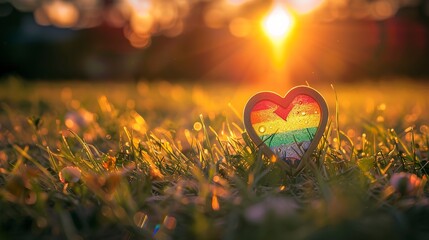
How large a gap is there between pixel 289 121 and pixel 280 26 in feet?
29.8

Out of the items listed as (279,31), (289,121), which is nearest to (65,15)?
(279,31)

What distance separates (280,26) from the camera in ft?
34.0

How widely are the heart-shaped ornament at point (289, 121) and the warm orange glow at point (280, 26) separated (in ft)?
28.7

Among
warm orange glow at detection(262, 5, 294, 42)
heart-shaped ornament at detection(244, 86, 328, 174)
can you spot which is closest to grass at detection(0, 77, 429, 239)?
heart-shaped ornament at detection(244, 86, 328, 174)

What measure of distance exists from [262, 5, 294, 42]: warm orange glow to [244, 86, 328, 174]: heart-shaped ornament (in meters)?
→ 8.75

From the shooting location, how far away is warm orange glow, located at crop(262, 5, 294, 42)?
10469 mm

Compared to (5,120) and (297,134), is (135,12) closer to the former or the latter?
(5,120)

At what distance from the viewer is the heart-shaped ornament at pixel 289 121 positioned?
4.94ft

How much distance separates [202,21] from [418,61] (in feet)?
25.9

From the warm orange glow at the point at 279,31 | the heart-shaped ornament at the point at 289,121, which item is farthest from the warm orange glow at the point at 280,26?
the heart-shaped ornament at the point at 289,121

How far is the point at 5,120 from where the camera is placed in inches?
128

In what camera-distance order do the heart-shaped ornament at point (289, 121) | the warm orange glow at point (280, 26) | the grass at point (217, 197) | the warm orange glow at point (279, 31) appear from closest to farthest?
the grass at point (217, 197) < the heart-shaped ornament at point (289, 121) < the warm orange glow at point (280, 26) < the warm orange glow at point (279, 31)

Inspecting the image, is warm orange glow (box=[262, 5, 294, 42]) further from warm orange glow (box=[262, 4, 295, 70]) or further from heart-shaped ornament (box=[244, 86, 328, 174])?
heart-shaped ornament (box=[244, 86, 328, 174])

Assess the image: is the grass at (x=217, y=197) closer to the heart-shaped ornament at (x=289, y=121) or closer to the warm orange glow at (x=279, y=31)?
the heart-shaped ornament at (x=289, y=121)
